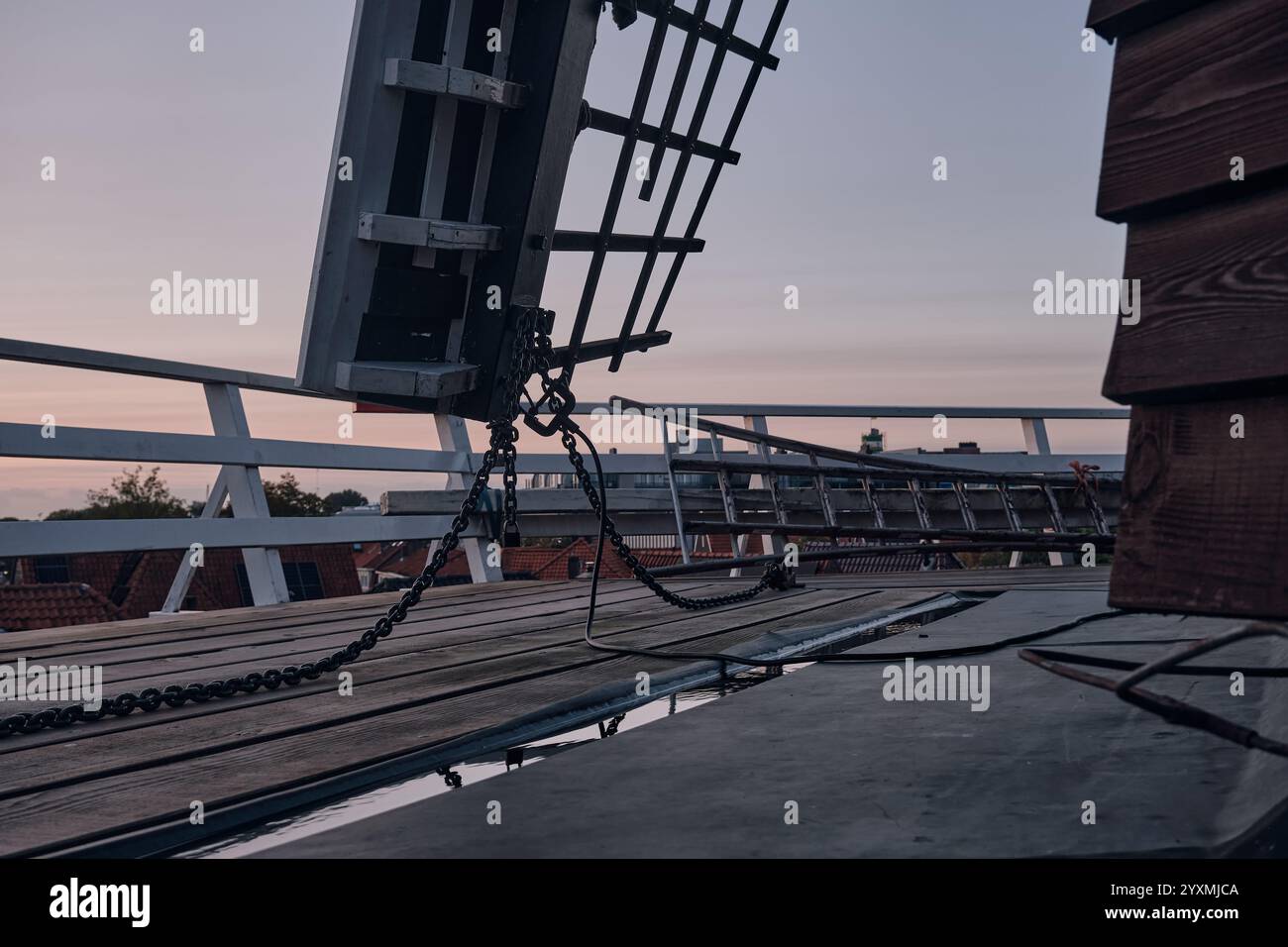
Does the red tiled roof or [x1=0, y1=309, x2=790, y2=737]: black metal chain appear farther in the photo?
the red tiled roof

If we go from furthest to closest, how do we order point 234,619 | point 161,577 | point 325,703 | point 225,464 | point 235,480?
1. point 161,577
2. point 235,480
3. point 225,464
4. point 234,619
5. point 325,703

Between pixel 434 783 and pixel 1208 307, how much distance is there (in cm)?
136

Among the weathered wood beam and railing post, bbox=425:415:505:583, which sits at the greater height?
the weathered wood beam

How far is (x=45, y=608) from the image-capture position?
14031mm

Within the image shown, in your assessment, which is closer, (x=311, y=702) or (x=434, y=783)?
(x=434, y=783)

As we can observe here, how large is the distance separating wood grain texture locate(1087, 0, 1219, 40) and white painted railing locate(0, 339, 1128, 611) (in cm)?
288

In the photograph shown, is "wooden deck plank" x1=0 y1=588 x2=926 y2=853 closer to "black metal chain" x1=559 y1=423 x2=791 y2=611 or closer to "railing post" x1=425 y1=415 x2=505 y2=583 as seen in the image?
"black metal chain" x1=559 y1=423 x2=791 y2=611

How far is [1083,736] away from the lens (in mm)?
1964

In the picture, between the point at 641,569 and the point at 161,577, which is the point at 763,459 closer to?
the point at 641,569

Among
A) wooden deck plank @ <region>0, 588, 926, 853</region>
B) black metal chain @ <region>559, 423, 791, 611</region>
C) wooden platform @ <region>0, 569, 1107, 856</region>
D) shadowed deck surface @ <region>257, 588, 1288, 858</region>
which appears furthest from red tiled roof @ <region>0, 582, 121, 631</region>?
shadowed deck surface @ <region>257, 588, 1288, 858</region>

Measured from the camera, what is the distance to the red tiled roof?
13328 mm

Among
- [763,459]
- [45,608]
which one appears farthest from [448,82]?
[45,608]

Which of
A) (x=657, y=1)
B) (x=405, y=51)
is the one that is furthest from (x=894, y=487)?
(x=405, y=51)
